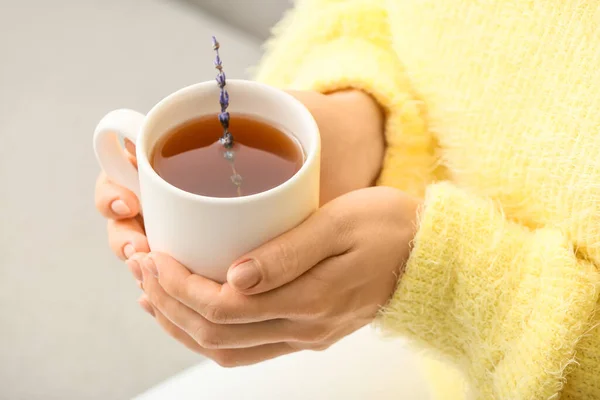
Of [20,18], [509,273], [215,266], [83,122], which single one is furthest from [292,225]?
[20,18]

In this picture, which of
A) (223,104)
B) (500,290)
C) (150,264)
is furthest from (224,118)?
(500,290)

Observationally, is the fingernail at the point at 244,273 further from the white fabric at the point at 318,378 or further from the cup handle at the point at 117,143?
the white fabric at the point at 318,378

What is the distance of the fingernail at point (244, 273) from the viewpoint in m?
0.45

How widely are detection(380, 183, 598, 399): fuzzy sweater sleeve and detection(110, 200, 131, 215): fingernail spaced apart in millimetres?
233

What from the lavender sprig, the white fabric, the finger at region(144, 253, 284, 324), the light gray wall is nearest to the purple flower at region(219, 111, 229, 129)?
the lavender sprig

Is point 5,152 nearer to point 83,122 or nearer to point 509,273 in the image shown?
point 83,122

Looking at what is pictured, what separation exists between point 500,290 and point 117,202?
1.05 ft

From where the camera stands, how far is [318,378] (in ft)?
2.34

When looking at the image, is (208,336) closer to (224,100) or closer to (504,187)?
(224,100)

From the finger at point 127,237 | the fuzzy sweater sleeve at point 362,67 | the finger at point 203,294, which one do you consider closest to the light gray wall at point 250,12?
the fuzzy sweater sleeve at point 362,67

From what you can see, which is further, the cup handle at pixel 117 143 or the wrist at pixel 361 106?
the wrist at pixel 361 106

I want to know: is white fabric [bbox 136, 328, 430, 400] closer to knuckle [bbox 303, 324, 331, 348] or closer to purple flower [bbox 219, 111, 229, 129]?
knuckle [bbox 303, 324, 331, 348]

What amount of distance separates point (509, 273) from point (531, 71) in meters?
0.17

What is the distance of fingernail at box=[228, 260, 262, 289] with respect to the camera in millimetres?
447
